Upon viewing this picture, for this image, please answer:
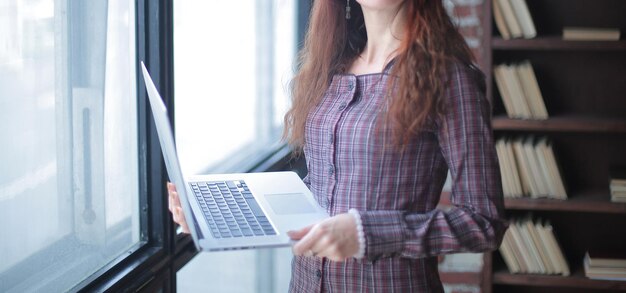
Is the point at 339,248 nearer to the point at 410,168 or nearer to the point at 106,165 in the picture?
the point at 410,168

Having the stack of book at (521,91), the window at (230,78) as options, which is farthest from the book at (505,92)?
the window at (230,78)

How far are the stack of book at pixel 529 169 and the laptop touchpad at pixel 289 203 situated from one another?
1.54 metres

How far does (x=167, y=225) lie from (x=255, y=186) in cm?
34

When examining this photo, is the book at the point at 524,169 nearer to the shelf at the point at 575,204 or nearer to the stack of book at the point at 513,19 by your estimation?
the shelf at the point at 575,204

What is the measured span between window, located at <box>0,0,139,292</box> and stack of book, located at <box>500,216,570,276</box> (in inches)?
61.2

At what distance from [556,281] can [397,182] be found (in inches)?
65.0

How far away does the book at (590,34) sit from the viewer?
2555 millimetres

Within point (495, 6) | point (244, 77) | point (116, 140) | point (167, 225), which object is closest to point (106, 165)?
point (116, 140)

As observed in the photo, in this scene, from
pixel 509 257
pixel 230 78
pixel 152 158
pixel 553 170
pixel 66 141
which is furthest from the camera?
pixel 509 257

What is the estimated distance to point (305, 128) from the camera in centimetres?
148

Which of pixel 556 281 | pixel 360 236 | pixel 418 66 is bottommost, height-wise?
pixel 556 281

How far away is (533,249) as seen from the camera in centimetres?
277

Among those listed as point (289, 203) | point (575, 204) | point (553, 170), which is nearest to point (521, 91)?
point (553, 170)

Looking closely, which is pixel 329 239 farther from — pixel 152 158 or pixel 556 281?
pixel 556 281
